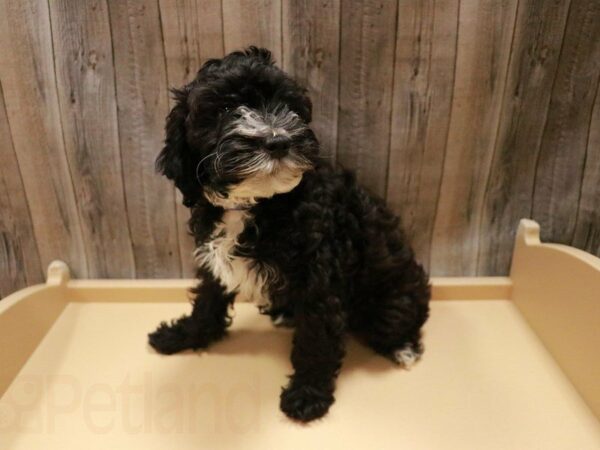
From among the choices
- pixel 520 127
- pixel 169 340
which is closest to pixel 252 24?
pixel 520 127

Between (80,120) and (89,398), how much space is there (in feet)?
2.87

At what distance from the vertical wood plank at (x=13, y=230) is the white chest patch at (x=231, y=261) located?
0.74m

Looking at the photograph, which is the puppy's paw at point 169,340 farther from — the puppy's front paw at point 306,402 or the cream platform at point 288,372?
the puppy's front paw at point 306,402

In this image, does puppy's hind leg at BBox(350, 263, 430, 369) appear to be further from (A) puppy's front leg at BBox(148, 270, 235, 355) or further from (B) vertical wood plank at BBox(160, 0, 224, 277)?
(B) vertical wood plank at BBox(160, 0, 224, 277)

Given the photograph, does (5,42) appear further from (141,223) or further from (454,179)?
(454,179)

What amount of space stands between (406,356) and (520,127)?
0.84m

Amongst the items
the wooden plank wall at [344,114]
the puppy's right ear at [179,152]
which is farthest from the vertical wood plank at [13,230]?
the puppy's right ear at [179,152]

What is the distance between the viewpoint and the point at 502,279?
76.4 inches

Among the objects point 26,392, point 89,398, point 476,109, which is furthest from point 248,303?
point 476,109

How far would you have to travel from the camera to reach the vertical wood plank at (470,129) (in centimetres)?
156

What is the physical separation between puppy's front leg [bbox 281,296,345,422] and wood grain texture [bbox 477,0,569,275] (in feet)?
2.45

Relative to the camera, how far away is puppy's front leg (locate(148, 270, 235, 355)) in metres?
1.71

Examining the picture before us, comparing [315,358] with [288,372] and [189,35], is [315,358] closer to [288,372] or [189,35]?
[288,372]

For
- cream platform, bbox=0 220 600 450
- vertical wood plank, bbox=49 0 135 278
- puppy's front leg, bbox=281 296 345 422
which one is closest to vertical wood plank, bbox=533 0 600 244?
cream platform, bbox=0 220 600 450
